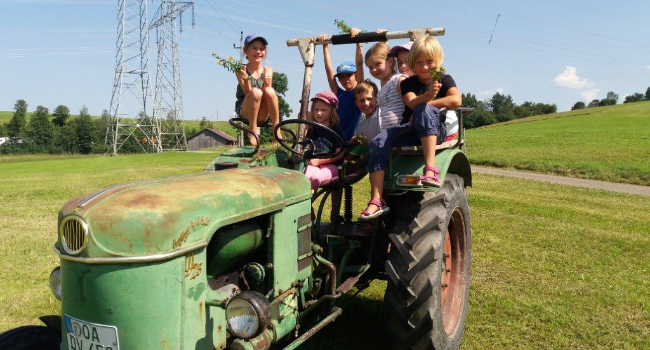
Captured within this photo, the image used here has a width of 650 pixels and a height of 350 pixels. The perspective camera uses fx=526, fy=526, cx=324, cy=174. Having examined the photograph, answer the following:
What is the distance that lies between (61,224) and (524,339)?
10.4ft

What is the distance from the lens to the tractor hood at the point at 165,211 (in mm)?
2002

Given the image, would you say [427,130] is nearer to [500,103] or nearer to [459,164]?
[459,164]

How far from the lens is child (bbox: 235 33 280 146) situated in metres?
4.23

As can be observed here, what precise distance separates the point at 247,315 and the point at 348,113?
8.28 feet

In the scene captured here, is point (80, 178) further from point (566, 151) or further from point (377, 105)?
point (566, 151)

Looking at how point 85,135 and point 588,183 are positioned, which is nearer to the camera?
point 588,183

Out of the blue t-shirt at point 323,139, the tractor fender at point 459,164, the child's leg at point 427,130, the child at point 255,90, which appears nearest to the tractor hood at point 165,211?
the child's leg at point 427,130

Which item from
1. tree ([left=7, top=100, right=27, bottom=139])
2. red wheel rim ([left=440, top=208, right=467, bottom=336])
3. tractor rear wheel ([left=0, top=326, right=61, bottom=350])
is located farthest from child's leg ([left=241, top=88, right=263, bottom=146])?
tree ([left=7, top=100, right=27, bottom=139])

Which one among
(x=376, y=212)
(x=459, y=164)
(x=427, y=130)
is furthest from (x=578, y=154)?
(x=376, y=212)

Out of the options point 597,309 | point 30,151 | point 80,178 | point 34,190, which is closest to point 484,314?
point 597,309

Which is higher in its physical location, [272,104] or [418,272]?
[272,104]

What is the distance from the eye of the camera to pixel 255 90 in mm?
4195

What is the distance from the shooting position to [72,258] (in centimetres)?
205

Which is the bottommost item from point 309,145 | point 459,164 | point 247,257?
point 247,257
